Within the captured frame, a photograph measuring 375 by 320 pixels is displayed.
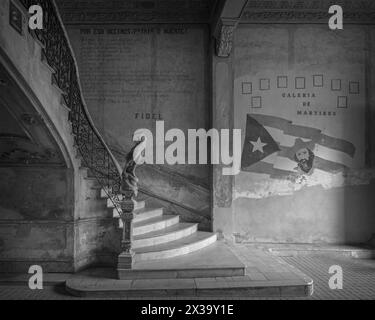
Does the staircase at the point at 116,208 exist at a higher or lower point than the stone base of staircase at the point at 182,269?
higher

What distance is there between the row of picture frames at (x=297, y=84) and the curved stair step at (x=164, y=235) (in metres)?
2.89

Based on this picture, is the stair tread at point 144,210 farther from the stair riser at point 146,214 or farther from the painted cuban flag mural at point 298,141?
the painted cuban flag mural at point 298,141

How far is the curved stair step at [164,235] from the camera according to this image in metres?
5.40

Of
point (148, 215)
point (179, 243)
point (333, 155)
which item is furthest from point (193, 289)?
point (333, 155)

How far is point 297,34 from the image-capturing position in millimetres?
7289

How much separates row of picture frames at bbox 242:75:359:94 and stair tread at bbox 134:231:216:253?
9.48 feet

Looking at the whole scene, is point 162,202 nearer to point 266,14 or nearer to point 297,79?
point 297,79

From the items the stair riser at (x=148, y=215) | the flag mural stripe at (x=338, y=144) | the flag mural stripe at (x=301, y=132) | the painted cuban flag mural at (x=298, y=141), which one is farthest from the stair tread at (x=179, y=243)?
the flag mural stripe at (x=338, y=144)

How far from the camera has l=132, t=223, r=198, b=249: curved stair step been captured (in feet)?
17.7

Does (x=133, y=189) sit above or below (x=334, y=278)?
above

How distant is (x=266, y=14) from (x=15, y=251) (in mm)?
6121

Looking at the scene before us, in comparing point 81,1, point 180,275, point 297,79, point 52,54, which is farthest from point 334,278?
point 81,1

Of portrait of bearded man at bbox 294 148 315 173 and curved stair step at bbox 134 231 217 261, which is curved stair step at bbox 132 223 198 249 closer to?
curved stair step at bbox 134 231 217 261

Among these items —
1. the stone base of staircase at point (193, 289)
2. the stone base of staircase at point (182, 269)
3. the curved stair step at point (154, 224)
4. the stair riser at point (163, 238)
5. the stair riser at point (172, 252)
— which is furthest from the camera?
the curved stair step at point (154, 224)
